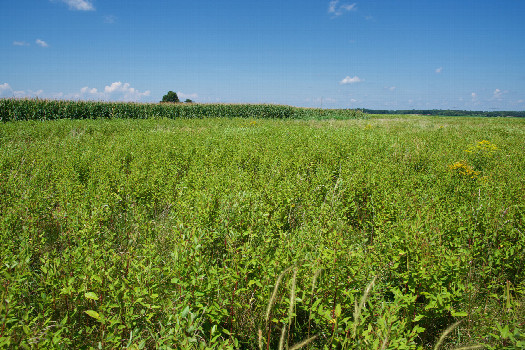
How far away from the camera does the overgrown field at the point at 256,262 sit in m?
2.09

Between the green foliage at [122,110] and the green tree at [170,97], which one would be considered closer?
the green foliage at [122,110]

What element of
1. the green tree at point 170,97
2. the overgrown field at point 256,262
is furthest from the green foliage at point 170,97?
the overgrown field at point 256,262

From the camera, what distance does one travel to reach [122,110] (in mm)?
31188

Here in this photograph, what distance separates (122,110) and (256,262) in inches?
1326

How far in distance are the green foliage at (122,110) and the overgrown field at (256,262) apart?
23510mm

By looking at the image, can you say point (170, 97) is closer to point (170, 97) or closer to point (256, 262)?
point (170, 97)

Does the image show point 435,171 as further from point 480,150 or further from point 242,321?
point 242,321

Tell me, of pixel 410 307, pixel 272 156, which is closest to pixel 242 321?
pixel 410 307

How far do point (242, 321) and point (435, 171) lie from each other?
6470mm

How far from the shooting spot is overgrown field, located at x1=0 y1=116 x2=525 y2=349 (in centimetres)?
209

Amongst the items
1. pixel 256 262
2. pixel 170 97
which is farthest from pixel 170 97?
pixel 256 262

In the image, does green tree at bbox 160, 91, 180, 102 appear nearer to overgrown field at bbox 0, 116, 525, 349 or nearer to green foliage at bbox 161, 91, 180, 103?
green foliage at bbox 161, 91, 180, 103

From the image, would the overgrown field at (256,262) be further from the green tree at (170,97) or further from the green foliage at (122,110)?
the green tree at (170,97)

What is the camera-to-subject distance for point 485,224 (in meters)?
3.62
